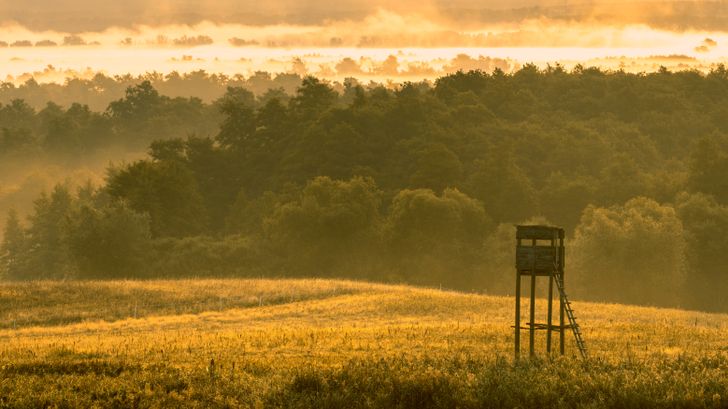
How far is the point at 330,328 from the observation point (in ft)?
169

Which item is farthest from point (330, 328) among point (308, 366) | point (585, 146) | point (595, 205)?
point (585, 146)

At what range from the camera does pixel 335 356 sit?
128 ft

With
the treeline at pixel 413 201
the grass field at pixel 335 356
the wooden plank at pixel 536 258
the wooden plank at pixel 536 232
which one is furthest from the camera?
the treeline at pixel 413 201

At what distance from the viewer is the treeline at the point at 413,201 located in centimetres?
10975

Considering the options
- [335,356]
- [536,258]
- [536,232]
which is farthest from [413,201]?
[335,356]

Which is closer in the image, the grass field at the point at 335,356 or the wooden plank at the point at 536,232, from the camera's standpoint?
the grass field at the point at 335,356

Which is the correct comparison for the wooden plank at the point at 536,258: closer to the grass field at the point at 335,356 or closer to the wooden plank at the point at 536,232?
the wooden plank at the point at 536,232

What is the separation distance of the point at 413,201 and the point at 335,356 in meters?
73.2

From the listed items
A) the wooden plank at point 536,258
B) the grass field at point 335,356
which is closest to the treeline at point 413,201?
the grass field at point 335,356

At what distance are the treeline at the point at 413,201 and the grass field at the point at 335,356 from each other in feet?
121

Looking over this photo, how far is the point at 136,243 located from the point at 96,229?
4.10 meters

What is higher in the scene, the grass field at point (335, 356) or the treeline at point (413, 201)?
the treeline at point (413, 201)

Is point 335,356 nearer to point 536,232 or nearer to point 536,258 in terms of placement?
point 536,258

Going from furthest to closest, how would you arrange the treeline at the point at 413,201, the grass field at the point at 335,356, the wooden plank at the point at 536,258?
the treeline at the point at 413,201, the wooden plank at the point at 536,258, the grass field at the point at 335,356
